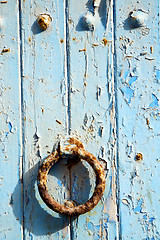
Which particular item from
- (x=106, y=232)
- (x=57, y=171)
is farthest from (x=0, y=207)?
(x=106, y=232)

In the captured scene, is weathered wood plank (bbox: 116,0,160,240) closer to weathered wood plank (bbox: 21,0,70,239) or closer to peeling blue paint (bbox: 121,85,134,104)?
peeling blue paint (bbox: 121,85,134,104)

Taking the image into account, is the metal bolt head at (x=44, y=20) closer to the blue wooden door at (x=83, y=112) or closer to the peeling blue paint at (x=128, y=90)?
the blue wooden door at (x=83, y=112)

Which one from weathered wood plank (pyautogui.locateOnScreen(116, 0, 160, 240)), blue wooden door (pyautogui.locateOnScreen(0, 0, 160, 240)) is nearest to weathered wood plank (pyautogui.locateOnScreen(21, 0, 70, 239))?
blue wooden door (pyautogui.locateOnScreen(0, 0, 160, 240))

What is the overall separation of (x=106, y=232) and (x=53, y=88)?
43cm

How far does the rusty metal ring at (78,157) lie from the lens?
86 centimetres

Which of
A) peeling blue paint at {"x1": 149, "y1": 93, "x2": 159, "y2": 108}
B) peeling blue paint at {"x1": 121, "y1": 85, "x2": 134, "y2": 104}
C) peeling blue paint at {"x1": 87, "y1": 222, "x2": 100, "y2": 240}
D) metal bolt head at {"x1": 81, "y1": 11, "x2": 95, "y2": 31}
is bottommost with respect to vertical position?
peeling blue paint at {"x1": 87, "y1": 222, "x2": 100, "y2": 240}

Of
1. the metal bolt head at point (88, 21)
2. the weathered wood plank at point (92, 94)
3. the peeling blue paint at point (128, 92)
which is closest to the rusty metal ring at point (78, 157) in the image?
the weathered wood plank at point (92, 94)

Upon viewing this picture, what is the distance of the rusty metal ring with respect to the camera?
2.81 ft

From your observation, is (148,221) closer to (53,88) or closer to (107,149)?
(107,149)

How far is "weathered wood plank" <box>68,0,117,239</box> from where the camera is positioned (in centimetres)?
93

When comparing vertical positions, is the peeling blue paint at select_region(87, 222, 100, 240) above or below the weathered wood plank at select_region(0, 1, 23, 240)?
below

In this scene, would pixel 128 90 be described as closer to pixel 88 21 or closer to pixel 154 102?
pixel 154 102

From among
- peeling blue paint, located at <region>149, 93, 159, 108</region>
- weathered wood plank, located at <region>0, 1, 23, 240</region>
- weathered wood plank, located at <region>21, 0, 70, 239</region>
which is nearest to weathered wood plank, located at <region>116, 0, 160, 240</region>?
peeling blue paint, located at <region>149, 93, 159, 108</region>

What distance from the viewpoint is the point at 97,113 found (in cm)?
93
